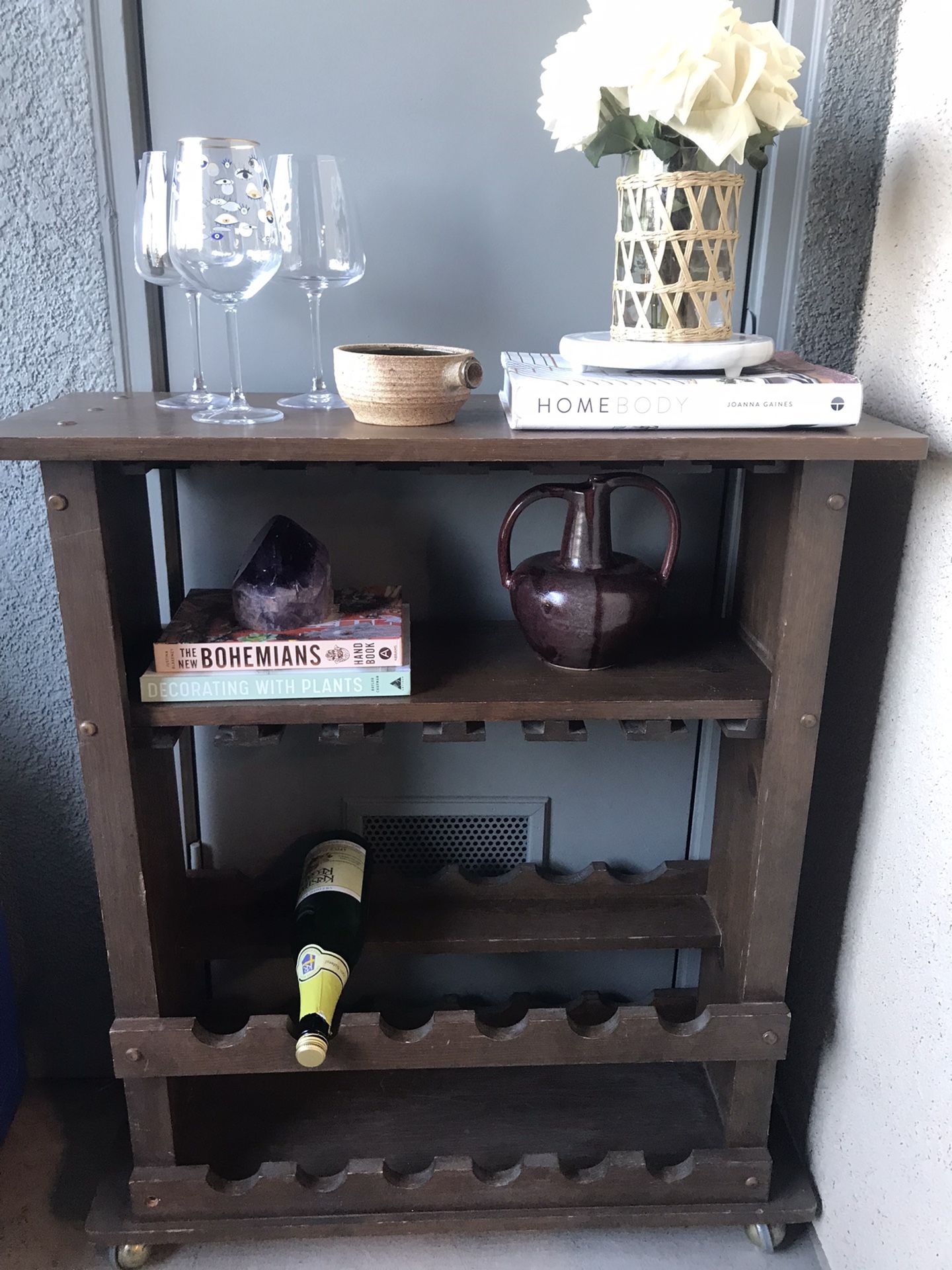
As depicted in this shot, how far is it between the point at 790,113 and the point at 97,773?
0.90m

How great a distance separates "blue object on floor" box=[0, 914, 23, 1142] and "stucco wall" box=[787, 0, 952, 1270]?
1.06m

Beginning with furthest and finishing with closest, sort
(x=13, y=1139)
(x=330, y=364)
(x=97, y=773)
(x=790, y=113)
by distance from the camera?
(x=13, y=1139) < (x=330, y=364) < (x=97, y=773) < (x=790, y=113)

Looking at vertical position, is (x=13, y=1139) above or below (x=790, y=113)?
below

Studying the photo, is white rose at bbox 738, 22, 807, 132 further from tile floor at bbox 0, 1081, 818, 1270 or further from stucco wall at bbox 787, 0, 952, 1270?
tile floor at bbox 0, 1081, 818, 1270

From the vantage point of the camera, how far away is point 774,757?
1020mm

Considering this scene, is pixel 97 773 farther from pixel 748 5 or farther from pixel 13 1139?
pixel 748 5

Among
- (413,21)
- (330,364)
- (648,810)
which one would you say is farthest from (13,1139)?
(413,21)

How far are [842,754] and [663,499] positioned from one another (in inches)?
15.6

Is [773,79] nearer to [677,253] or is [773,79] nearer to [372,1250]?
[677,253]

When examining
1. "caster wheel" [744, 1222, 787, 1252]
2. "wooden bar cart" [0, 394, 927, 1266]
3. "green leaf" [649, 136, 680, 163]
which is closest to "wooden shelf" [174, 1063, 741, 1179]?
"wooden bar cart" [0, 394, 927, 1266]

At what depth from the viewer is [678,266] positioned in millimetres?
907

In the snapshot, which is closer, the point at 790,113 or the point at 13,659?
the point at 790,113

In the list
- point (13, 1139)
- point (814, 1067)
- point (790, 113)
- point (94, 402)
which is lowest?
point (13, 1139)

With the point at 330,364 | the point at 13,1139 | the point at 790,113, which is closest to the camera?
the point at 790,113
